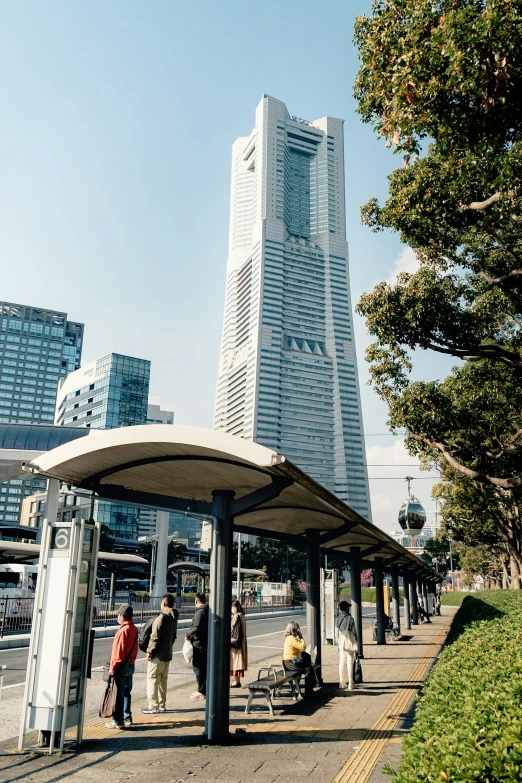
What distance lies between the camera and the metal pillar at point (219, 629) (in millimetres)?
7801

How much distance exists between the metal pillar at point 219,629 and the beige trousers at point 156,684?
1653mm

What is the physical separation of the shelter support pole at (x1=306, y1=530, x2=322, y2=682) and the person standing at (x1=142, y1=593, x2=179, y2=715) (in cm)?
393

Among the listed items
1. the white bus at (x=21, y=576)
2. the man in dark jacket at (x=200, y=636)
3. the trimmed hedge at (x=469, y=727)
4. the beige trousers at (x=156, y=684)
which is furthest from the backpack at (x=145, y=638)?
the white bus at (x=21, y=576)

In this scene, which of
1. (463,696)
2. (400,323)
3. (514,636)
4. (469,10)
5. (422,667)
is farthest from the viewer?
(422,667)

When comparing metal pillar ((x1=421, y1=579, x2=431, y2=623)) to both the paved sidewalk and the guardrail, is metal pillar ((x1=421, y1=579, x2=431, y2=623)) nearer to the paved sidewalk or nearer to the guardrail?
the guardrail

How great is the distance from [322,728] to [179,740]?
2.08 metres

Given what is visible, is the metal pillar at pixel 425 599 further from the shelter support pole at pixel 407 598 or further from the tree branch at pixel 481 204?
the tree branch at pixel 481 204

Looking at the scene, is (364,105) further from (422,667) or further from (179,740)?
(422,667)

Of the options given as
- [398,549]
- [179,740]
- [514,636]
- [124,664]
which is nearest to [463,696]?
[514,636]

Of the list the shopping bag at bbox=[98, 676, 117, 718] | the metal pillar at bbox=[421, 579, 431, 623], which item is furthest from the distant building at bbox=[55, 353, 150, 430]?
the shopping bag at bbox=[98, 676, 117, 718]

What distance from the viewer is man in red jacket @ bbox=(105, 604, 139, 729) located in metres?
8.30

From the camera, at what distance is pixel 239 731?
814cm

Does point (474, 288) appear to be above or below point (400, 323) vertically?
above

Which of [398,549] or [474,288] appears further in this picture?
[398,549]
